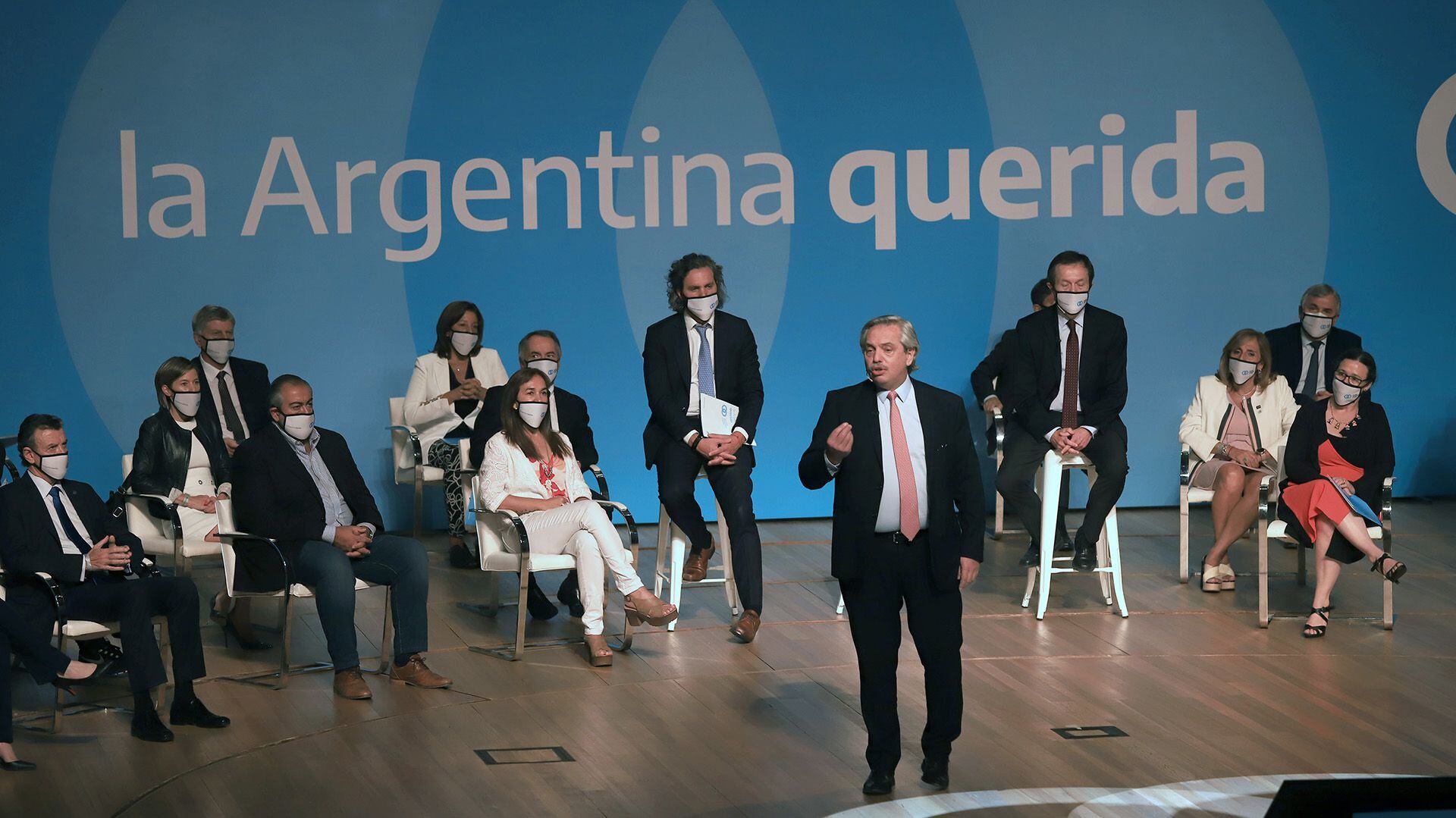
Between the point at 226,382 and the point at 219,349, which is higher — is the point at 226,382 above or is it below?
below

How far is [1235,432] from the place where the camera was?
296 inches

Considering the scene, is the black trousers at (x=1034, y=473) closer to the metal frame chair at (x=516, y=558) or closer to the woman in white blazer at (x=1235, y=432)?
the woman in white blazer at (x=1235, y=432)

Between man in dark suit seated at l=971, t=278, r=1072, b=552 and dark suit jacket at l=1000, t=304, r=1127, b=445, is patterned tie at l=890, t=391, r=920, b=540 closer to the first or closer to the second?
dark suit jacket at l=1000, t=304, r=1127, b=445

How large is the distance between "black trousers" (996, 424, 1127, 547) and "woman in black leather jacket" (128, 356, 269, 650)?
3.50 meters

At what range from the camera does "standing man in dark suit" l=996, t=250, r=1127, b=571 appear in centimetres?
702

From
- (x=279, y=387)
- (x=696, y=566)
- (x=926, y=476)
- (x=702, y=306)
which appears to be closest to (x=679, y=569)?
(x=696, y=566)

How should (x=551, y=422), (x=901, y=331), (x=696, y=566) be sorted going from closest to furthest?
(x=901, y=331), (x=696, y=566), (x=551, y=422)

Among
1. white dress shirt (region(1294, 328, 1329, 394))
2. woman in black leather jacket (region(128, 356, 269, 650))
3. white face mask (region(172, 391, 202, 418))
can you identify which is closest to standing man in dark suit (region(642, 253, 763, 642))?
woman in black leather jacket (region(128, 356, 269, 650))

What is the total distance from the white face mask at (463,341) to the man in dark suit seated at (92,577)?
2727 mm

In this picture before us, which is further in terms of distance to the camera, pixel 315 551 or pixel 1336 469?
pixel 1336 469

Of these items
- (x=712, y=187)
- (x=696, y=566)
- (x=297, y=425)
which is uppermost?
(x=712, y=187)

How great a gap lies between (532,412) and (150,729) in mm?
2025

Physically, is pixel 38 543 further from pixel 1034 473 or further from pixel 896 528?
pixel 1034 473

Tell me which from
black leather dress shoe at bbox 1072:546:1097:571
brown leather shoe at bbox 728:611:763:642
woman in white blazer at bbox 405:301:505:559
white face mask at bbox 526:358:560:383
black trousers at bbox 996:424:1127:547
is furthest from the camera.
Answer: woman in white blazer at bbox 405:301:505:559
